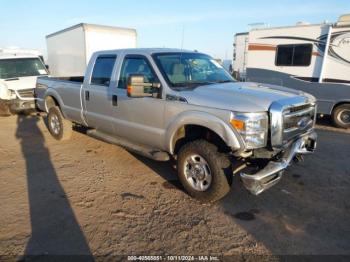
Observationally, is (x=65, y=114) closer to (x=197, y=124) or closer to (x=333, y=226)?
(x=197, y=124)

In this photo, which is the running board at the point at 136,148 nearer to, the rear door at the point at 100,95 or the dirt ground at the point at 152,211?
the rear door at the point at 100,95

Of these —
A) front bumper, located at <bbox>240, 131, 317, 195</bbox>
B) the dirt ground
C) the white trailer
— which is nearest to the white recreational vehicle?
the dirt ground

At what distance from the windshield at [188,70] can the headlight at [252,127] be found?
116 cm

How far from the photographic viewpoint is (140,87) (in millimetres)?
4430

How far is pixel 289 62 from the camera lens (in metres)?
9.63

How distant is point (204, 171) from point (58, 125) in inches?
172

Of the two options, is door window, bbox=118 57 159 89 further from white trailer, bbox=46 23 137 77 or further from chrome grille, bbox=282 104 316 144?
white trailer, bbox=46 23 137 77

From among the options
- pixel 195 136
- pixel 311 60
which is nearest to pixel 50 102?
pixel 195 136

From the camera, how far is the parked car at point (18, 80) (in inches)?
386

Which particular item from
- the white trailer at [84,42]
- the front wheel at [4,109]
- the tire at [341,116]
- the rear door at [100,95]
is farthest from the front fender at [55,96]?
the tire at [341,116]

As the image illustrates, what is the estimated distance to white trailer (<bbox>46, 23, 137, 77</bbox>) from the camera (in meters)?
12.5

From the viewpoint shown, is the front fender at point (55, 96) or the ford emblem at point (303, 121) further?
the front fender at point (55, 96)

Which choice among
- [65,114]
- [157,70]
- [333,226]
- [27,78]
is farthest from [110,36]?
[333,226]

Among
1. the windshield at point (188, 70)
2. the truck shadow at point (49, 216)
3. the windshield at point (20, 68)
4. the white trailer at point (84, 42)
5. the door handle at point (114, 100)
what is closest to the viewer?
the truck shadow at point (49, 216)
